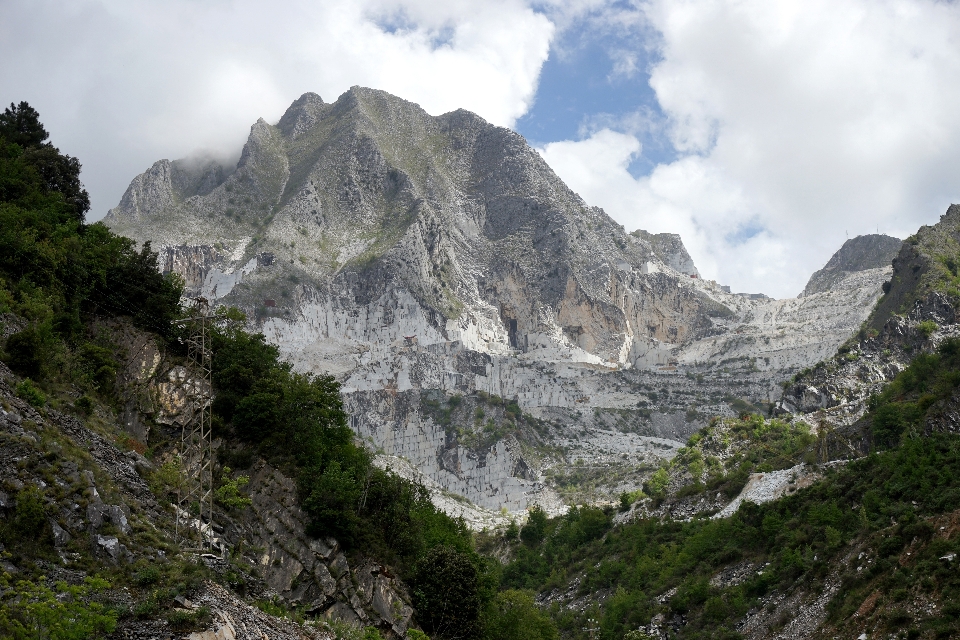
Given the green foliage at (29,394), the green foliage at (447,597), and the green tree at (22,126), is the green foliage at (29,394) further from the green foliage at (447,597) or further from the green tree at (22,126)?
the green tree at (22,126)

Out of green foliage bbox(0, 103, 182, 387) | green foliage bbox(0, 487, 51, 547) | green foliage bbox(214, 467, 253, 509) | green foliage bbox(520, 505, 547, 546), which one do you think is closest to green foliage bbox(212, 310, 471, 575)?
green foliage bbox(214, 467, 253, 509)

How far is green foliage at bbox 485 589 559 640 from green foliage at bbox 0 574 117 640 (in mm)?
26933

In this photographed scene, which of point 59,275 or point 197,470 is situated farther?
point 59,275

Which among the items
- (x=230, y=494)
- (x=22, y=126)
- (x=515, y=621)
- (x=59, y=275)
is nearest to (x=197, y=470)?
(x=230, y=494)

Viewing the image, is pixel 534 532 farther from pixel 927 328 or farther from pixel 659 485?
pixel 927 328

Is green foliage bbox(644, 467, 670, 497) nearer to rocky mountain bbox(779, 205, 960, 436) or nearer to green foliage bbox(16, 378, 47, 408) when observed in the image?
rocky mountain bbox(779, 205, 960, 436)

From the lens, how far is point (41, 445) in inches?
1053

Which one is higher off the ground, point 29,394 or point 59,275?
point 59,275

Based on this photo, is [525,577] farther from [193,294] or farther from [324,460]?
[193,294]

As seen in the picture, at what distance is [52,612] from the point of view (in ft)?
67.1

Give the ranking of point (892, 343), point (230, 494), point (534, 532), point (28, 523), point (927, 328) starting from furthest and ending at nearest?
point (534, 532) → point (892, 343) → point (927, 328) → point (230, 494) → point (28, 523)

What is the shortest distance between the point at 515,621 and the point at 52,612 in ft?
108

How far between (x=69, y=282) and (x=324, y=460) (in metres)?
15.7

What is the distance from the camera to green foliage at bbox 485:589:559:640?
47.9m
